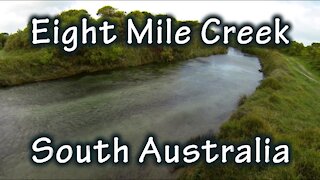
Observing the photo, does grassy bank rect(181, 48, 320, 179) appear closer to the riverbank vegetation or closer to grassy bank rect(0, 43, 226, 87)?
the riverbank vegetation

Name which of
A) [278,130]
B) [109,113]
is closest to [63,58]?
[109,113]

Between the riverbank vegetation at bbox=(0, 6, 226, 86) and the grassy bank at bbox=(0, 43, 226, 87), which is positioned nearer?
the grassy bank at bbox=(0, 43, 226, 87)

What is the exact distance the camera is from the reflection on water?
65.5 ft

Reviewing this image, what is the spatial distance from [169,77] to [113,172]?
31.8 metres

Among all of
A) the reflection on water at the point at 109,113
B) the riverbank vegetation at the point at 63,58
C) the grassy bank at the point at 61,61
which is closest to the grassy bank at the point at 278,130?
the reflection on water at the point at 109,113

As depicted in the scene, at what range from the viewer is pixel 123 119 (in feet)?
95.9

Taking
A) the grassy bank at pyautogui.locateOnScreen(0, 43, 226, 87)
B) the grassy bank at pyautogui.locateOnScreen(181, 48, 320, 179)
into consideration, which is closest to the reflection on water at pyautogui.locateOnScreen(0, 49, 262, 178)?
the grassy bank at pyautogui.locateOnScreen(0, 43, 226, 87)

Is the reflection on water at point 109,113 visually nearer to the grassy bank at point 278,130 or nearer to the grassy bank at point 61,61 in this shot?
the grassy bank at point 61,61

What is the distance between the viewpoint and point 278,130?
2406 centimetres

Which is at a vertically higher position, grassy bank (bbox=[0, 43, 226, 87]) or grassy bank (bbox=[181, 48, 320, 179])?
grassy bank (bbox=[0, 43, 226, 87])

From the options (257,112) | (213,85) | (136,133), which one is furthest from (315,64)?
(136,133)

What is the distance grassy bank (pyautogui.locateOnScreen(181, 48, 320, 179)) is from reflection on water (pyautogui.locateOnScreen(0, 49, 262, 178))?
2.98 meters

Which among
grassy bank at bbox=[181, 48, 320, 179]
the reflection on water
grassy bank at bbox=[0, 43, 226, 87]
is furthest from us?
grassy bank at bbox=[0, 43, 226, 87]

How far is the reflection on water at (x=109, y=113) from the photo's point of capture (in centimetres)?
1995
